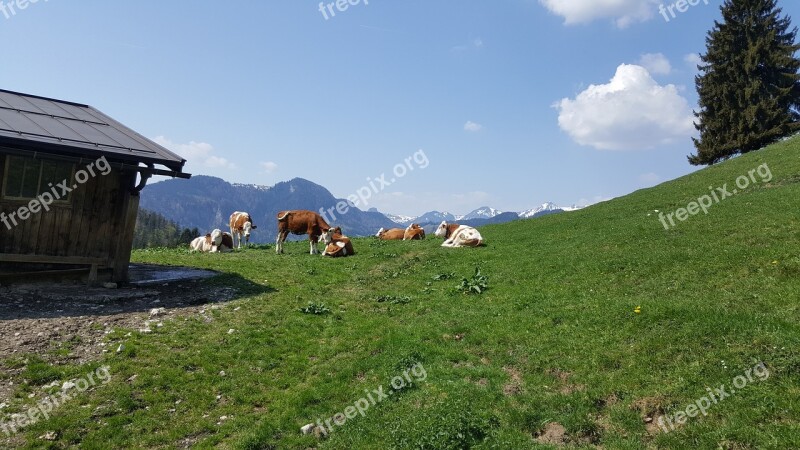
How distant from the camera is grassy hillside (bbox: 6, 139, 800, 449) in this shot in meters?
7.20

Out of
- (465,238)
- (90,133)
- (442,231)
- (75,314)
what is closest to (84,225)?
(90,133)

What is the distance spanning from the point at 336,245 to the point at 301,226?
2.79m

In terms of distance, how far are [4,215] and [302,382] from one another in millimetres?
11692

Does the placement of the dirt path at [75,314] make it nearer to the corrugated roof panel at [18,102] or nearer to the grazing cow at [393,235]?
the corrugated roof panel at [18,102]

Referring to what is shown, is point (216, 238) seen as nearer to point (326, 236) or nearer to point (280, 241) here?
point (280, 241)

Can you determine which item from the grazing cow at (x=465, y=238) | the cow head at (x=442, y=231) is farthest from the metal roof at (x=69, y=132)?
the cow head at (x=442, y=231)

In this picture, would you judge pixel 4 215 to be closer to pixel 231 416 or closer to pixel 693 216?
pixel 231 416

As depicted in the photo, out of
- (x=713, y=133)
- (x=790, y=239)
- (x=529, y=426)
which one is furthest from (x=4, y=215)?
(x=713, y=133)

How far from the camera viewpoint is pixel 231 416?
8773 millimetres

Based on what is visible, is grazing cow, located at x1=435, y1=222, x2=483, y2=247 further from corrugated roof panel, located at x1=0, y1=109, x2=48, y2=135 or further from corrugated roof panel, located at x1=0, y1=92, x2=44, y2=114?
corrugated roof panel, located at x1=0, y1=92, x2=44, y2=114

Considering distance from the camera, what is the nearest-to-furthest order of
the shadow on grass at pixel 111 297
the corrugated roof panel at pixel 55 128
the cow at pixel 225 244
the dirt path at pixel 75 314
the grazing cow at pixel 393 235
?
the dirt path at pixel 75 314 → the shadow on grass at pixel 111 297 → the corrugated roof panel at pixel 55 128 → the cow at pixel 225 244 → the grazing cow at pixel 393 235

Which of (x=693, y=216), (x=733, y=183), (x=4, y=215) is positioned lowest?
(x=4, y=215)

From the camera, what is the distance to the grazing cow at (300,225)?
2756 cm

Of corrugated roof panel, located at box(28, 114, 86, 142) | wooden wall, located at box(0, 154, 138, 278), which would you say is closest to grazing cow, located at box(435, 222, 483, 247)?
wooden wall, located at box(0, 154, 138, 278)
